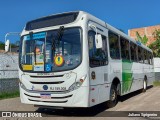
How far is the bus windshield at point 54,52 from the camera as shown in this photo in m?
8.40

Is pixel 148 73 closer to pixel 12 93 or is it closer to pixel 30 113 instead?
pixel 12 93

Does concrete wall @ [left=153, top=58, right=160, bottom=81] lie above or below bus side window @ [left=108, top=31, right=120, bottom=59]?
below

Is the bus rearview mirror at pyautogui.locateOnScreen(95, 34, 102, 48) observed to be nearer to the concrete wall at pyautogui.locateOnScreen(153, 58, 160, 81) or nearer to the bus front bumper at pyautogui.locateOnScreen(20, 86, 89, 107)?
the bus front bumper at pyautogui.locateOnScreen(20, 86, 89, 107)

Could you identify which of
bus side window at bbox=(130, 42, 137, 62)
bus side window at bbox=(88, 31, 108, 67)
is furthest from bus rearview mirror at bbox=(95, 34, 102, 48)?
bus side window at bbox=(130, 42, 137, 62)

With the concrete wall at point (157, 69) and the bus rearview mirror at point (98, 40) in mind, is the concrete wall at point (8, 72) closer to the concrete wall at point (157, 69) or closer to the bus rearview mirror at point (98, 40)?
the bus rearview mirror at point (98, 40)

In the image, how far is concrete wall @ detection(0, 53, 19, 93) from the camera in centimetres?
1547

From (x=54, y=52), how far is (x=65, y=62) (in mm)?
487

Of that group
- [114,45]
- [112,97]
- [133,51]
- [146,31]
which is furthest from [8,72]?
[146,31]

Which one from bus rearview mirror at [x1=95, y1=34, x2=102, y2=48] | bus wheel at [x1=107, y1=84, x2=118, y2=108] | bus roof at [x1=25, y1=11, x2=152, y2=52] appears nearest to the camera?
bus rearview mirror at [x1=95, y1=34, x2=102, y2=48]

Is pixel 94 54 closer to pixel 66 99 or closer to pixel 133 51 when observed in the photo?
pixel 66 99

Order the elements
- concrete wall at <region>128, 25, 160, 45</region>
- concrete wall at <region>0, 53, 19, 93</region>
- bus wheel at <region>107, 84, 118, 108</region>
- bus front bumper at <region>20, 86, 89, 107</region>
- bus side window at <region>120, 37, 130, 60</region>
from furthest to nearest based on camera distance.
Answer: concrete wall at <region>128, 25, 160, 45</region> → concrete wall at <region>0, 53, 19, 93</region> → bus side window at <region>120, 37, 130, 60</region> → bus wheel at <region>107, 84, 118, 108</region> → bus front bumper at <region>20, 86, 89, 107</region>

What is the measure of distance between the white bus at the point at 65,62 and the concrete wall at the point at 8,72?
21.4 ft

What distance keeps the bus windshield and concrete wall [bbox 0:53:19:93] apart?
265 inches

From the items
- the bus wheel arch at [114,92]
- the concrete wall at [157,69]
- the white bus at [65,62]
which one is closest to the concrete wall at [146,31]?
the concrete wall at [157,69]
